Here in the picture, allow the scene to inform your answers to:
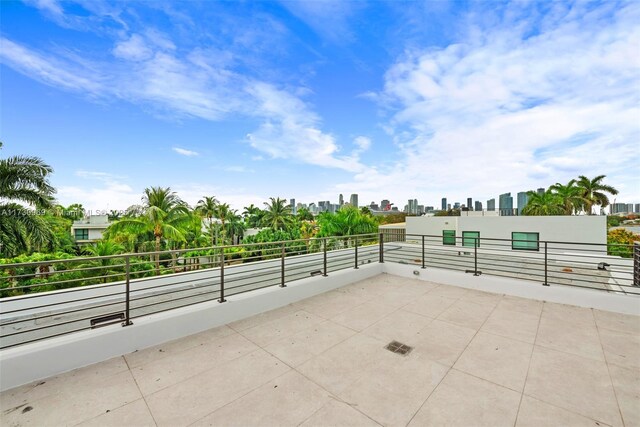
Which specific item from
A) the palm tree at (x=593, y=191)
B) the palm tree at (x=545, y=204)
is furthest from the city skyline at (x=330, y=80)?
the palm tree at (x=593, y=191)

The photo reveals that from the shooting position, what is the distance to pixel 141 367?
8.42 ft

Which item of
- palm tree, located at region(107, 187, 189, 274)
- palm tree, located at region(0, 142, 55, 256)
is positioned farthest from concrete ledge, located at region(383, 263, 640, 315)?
palm tree, located at region(0, 142, 55, 256)

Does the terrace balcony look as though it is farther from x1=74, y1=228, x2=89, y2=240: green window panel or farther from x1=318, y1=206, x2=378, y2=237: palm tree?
x1=74, y1=228, x2=89, y2=240: green window panel

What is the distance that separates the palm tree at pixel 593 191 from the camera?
23.4 meters

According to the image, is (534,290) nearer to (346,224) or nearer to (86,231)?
(346,224)

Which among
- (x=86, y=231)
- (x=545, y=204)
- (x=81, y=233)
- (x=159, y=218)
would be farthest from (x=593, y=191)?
(x=81, y=233)

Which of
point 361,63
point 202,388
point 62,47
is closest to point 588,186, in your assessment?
point 361,63

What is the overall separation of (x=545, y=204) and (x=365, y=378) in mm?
32677

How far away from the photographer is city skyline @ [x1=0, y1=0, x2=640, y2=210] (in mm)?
6348

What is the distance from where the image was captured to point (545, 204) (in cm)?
2572

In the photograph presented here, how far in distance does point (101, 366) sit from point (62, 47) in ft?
32.5

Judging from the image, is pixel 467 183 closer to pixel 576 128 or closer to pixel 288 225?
pixel 576 128

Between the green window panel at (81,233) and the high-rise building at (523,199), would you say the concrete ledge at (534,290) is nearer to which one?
the high-rise building at (523,199)

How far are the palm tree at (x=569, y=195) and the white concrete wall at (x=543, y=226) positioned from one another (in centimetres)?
1215
